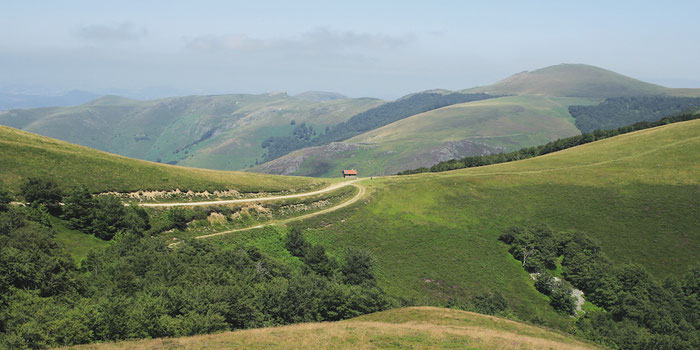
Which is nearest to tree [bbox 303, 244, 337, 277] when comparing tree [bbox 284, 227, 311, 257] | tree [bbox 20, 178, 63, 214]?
tree [bbox 284, 227, 311, 257]

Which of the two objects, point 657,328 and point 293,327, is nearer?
point 293,327

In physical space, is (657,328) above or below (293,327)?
below

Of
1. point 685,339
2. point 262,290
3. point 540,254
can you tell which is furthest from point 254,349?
point 540,254

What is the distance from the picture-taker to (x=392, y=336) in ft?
106

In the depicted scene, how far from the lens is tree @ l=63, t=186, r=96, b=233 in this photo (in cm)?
5375

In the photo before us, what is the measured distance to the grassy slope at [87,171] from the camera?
6212cm

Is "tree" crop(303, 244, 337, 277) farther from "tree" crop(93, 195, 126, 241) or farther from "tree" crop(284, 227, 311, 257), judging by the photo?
"tree" crop(93, 195, 126, 241)

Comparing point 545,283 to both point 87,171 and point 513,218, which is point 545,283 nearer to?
point 513,218

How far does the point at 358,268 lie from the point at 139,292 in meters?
33.6

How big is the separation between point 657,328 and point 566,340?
2881cm

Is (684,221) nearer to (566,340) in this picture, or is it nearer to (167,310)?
(566,340)

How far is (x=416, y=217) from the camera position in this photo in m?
84.0

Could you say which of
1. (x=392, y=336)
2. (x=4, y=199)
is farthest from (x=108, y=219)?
(x=392, y=336)

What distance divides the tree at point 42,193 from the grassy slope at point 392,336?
3980cm
